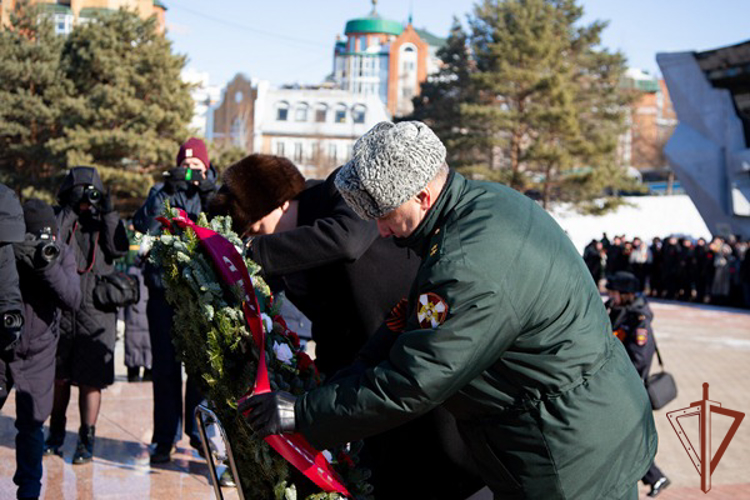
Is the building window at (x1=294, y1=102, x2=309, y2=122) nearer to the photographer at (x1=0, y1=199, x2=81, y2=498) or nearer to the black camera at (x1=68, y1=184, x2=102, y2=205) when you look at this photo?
the black camera at (x1=68, y1=184, x2=102, y2=205)

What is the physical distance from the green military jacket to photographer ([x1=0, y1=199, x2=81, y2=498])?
274cm

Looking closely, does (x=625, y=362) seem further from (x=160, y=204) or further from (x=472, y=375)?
(x=160, y=204)

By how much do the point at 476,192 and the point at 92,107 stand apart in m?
31.6

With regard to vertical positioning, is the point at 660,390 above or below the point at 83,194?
below

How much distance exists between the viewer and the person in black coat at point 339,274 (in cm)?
333

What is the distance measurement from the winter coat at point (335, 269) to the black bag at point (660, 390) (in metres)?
3.25

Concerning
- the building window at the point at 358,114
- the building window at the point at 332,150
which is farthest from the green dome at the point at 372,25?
the building window at the point at 332,150

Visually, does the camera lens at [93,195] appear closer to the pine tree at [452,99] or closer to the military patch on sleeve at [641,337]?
the military patch on sleeve at [641,337]

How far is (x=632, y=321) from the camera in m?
6.90

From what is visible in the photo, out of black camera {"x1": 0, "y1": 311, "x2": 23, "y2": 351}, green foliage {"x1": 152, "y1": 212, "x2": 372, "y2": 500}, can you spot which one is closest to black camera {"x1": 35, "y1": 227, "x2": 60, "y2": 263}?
black camera {"x1": 0, "y1": 311, "x2": 23, "y2": 351}

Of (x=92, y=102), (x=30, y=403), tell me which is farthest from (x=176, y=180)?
(x=92, y=102)

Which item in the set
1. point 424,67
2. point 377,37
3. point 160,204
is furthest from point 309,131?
point 160,204

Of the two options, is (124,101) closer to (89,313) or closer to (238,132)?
(89,313)

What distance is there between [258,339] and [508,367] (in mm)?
853
